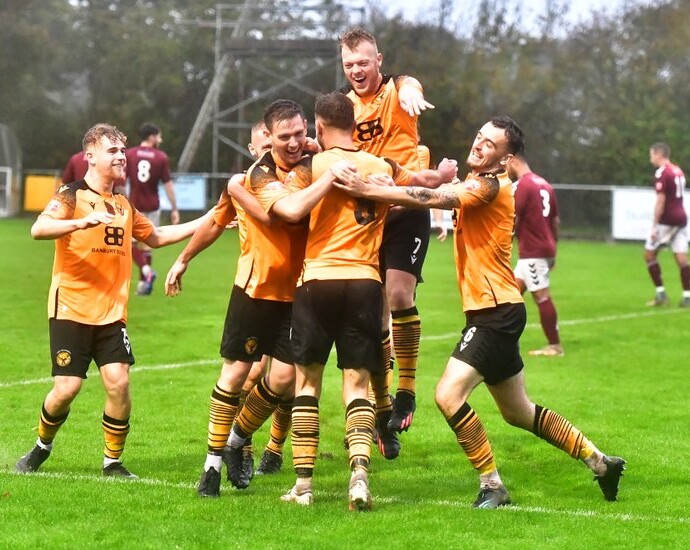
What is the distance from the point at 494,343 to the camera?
24.4 feet

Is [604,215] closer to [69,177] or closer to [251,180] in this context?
[69,177]

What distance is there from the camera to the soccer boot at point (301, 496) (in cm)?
725

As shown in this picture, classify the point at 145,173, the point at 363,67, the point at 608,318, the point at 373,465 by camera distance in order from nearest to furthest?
the point at 363,67 → the point at 373,465 → the point at 608,318 → the point at 145,173

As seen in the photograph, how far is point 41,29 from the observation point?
52750 mm

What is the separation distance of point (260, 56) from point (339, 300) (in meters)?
41.8

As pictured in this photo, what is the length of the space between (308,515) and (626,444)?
359 cm

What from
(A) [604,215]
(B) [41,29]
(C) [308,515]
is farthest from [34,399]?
(B) [41,29]

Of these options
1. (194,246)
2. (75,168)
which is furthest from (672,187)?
(194,246)

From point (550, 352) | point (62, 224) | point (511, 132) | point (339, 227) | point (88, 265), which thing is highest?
point (511, 132)

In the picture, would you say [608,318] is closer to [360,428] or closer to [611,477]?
[611,477]

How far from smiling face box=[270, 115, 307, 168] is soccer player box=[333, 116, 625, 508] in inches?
32.1

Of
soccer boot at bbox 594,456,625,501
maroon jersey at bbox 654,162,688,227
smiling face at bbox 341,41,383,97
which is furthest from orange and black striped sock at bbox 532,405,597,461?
maroon jersey at bbox 654,162,688,227

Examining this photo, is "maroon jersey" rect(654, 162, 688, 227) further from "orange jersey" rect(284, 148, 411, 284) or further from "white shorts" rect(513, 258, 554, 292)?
"orange jersey" rect(284, 148, 411, 284)

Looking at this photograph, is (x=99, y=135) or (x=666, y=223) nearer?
(x=99, y=135)
